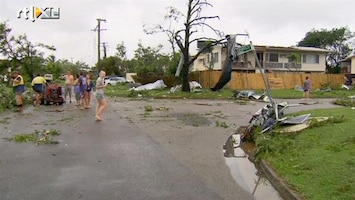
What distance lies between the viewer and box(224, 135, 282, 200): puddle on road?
19.1 feet

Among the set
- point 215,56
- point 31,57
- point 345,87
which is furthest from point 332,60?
point 31,57

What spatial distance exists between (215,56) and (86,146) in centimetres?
4643

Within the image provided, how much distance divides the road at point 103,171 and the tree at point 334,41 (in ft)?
226

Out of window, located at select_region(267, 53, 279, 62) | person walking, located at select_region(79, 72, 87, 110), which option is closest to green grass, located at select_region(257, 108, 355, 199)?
person walking, located at select_region(79, 72, 87, 110)

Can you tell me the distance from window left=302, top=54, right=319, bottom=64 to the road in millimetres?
49180

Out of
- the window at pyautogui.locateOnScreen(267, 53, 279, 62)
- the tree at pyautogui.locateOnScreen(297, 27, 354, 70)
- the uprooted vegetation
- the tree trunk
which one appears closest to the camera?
the uprooted vegetation

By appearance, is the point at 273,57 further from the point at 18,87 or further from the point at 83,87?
the point at 18,87

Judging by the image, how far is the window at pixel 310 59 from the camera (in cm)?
5550

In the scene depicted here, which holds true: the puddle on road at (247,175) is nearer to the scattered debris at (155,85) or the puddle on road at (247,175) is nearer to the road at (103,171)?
the road at (103,171)

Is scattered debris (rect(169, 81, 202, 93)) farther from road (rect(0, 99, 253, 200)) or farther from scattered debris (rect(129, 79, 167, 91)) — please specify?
road (rect(0, 99, 253, 200))

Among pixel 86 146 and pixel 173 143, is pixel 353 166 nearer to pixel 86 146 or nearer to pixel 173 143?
pixel 173 143

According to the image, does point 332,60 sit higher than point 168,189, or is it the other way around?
point 332,60

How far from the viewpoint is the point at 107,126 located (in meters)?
11.9

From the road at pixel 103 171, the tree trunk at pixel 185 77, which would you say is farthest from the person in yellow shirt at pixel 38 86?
the tree trunk at pixel 185 77
